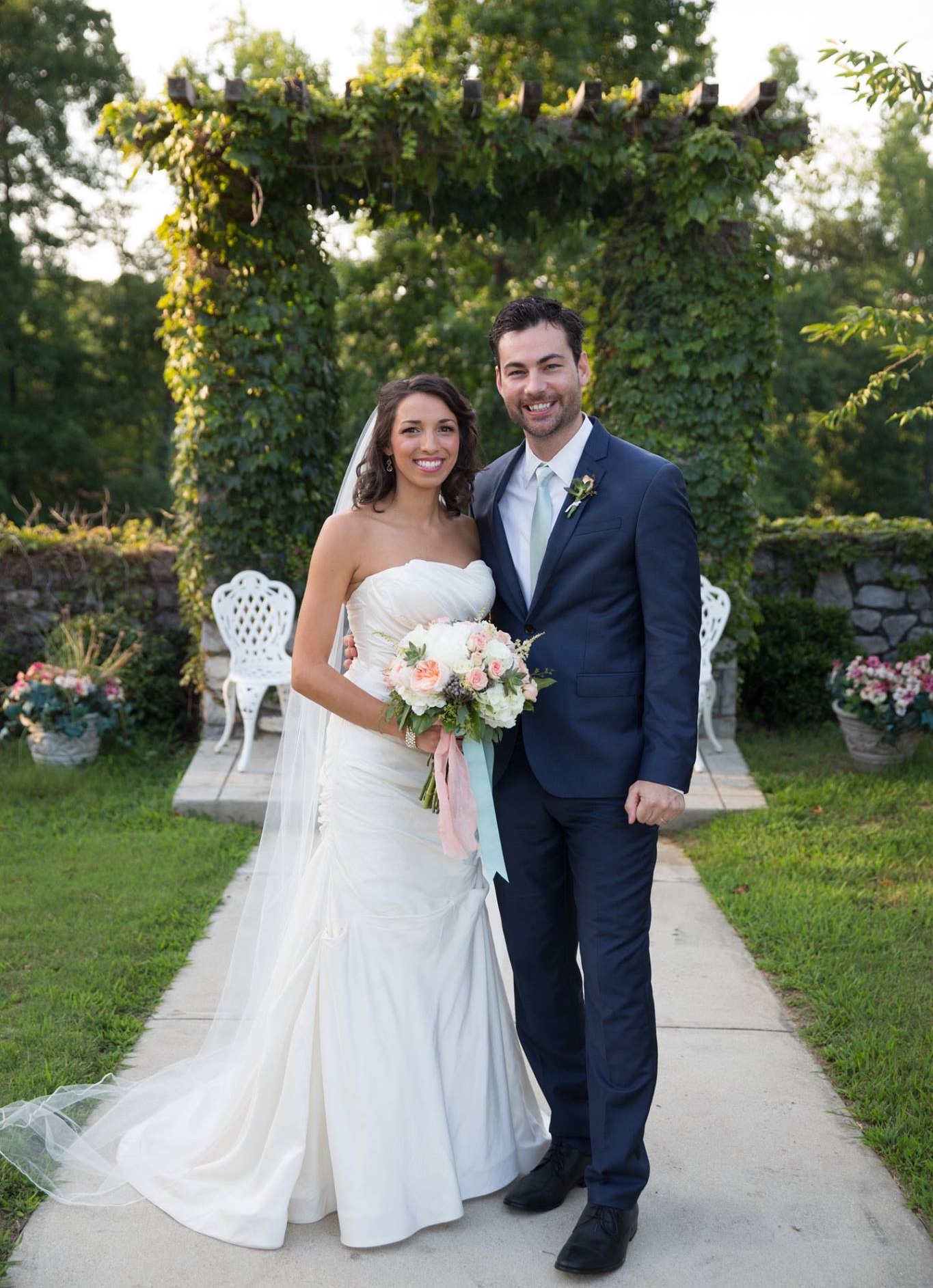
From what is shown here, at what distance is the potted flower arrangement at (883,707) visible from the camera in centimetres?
685

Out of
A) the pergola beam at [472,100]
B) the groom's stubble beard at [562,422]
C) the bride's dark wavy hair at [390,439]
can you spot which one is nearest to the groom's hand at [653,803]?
the groom's stubble beard at [562,422]

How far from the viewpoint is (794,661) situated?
27.9 ft

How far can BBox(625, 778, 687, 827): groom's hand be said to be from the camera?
2521 millimetres

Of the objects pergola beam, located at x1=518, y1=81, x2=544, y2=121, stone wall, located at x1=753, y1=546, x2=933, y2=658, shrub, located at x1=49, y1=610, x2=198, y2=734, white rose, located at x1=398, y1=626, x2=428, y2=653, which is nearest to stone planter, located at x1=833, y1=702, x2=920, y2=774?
stone wall, located at x1=753, y1=546, x2=933, y2=658

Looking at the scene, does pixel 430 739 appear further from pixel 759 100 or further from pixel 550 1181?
pixel 759 100

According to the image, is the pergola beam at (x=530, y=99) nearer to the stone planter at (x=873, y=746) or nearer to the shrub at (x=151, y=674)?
the stone planter at (x=873, y=746)

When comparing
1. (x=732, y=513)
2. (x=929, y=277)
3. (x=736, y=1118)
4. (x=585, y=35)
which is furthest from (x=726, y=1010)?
(x=929, y=277)

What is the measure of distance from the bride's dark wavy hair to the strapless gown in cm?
26

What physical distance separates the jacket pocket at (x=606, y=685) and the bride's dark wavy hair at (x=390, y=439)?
27.8 inches

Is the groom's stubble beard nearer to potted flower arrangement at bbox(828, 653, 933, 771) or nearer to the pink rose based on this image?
the pink rose

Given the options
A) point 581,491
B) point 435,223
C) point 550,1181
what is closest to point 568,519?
point 581,491

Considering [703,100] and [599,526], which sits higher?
[703,100]

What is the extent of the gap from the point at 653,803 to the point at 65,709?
5.32 m

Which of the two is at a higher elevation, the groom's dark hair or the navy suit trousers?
Answer: the groom's dark hair
